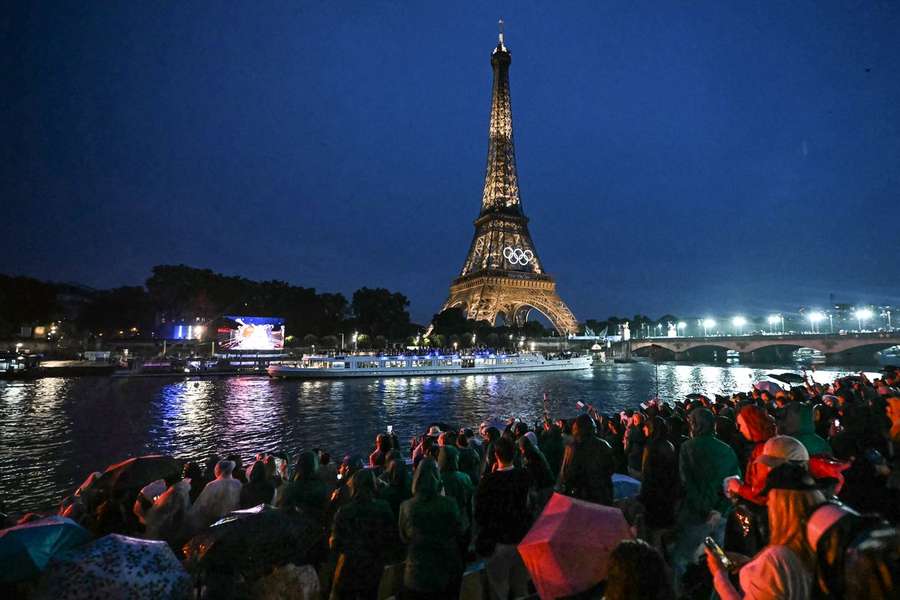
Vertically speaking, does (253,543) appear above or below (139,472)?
above

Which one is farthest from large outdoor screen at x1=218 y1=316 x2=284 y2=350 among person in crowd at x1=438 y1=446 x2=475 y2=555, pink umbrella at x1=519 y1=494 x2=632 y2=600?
pink umbrella at x1=519 y1=494 x2=632 y2=600

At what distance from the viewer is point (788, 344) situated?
7519 centimetres

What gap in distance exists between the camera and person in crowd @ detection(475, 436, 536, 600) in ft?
13.9

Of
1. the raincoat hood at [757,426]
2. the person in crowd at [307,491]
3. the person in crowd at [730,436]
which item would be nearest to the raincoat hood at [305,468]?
the person in crowd at [307,491]

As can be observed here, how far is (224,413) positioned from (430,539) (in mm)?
25507

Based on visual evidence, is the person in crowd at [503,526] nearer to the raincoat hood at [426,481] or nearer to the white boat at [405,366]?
the raincoat hood at [426,481]

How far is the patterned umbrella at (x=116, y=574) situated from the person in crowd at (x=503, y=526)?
237 cm

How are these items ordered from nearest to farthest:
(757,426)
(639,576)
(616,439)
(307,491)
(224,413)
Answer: (639,576)
(307,491)
(757,426)
(616,439)
(224,413)

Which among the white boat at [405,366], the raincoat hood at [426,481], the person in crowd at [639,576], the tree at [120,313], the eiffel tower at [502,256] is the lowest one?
the white boat at [405,366]

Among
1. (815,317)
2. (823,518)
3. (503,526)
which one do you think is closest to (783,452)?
(823,518)

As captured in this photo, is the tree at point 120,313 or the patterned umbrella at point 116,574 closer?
the patterned umbrella at point 116,574

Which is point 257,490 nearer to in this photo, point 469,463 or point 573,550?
point 469,463

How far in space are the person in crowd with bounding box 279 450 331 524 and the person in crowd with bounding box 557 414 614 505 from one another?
8.16 ft

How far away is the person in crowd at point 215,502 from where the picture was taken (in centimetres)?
522
